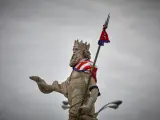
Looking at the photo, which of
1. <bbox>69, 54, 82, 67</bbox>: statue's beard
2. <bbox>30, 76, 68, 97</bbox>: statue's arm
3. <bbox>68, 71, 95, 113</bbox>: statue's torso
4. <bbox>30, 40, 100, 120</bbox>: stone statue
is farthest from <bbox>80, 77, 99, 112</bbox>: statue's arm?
<bbox>30, 76, 68, 97</bbox>: statue's arm

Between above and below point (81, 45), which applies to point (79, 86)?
below

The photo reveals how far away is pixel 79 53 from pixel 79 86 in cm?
100

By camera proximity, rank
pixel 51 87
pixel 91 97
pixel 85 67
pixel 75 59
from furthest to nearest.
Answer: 1. pixel 51 87
2. pixel 75 59
3. pixel 85 67
4. pixel 91 97

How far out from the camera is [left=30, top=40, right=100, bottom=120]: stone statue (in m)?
11.6

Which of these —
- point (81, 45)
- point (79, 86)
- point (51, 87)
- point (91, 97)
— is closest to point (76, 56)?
point (81, 45)

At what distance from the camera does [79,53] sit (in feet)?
41.0

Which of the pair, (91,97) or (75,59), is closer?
(91,97)

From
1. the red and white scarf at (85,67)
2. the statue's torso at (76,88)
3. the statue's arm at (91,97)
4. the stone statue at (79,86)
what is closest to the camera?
the statue's arm at (91,97)

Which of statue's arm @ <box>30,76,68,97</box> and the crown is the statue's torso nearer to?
statue's arm @ <box>30,76,68,97</box>

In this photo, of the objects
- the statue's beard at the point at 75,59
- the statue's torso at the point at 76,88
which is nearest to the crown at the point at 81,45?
the statue's beard at the point at 75,59

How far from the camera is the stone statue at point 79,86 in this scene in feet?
37.9

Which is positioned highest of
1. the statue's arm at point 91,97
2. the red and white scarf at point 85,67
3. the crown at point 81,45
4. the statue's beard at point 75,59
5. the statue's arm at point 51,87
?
the crown at point 81,45

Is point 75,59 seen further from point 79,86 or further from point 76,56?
point 79,86

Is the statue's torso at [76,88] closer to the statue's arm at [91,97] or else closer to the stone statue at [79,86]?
the stone statue at [79,86]
